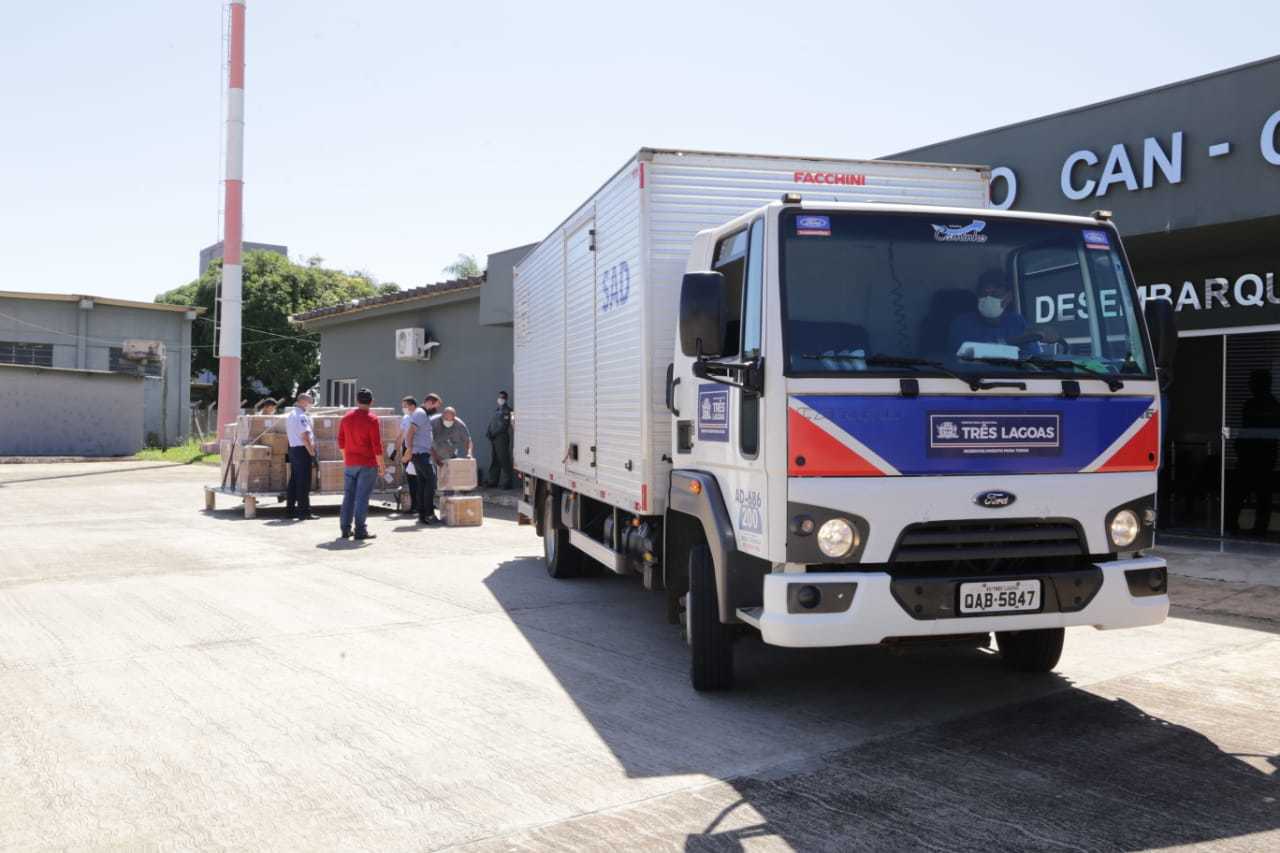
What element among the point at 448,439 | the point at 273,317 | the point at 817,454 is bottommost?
the point at 448,439

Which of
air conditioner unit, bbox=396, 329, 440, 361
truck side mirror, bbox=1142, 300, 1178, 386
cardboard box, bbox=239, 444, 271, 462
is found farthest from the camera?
air conditioner unit, bbox=396, 329, 440, 361

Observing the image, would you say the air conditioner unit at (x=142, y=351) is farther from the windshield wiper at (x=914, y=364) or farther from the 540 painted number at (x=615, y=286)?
the windshield wiper at (x=914, y=364)

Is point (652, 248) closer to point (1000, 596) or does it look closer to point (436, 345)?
point (1000, 596)

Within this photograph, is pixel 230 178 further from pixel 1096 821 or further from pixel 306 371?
pixel 1096 821

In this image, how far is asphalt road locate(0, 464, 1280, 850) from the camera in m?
4.23

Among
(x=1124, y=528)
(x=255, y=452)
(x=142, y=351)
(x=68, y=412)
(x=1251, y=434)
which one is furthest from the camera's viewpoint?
(x=142, y=351)

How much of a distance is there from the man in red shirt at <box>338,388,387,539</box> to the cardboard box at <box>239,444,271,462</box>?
370 cm

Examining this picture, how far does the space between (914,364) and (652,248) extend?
2.12 m

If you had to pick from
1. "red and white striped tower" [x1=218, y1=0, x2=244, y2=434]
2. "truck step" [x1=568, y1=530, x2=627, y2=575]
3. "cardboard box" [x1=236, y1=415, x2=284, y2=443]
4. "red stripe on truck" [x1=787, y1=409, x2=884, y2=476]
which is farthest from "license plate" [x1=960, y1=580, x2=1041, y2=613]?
"red and white striped tower" [x1=218, y1=0, x2=244, y2=434]

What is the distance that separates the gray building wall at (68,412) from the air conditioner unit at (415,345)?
1510 cm

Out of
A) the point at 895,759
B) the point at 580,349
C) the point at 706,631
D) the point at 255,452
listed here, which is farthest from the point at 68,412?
the point at 895,759

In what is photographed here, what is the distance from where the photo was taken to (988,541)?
5273 mm

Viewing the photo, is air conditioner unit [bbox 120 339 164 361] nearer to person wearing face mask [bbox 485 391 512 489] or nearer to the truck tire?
person wearing face mask [bbox 485 391 512 489]

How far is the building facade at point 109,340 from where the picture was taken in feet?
135
